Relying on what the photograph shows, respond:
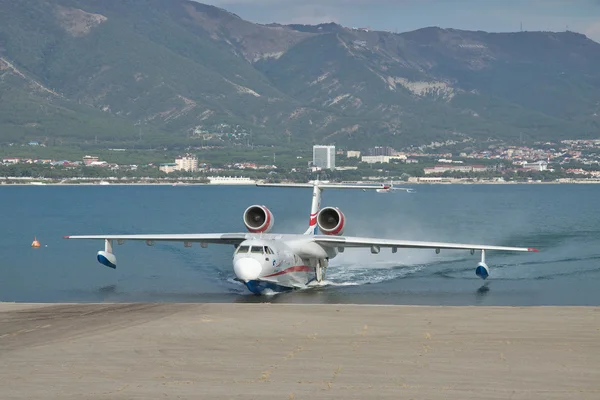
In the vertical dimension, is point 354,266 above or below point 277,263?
below

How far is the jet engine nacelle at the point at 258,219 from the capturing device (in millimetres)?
47375

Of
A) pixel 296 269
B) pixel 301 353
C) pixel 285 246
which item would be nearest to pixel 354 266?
pixel 296 269

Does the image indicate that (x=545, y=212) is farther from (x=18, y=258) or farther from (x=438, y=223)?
(x=18, y=258)

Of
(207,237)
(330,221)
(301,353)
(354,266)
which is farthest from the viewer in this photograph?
(354,266)

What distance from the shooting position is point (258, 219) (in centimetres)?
4775

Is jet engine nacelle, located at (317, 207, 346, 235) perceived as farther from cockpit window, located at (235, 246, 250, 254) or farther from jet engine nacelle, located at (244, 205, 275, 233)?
cockpit window, located at (235, 246, 250, 254)

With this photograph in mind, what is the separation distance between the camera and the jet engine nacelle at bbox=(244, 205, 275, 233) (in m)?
47.4

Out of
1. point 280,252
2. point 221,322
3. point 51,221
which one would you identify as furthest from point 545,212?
point 221,322

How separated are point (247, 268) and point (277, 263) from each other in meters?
2.21

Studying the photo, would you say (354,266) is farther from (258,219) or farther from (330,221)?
(258,219)

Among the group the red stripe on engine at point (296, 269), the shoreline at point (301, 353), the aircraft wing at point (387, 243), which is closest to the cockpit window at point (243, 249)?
the red stripe on engine at point (296, 269)

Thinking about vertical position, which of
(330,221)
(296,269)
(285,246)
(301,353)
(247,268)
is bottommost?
(296,269)

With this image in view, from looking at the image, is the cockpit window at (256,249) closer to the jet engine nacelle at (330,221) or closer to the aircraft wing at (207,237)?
the aircraft wing at (207,237)

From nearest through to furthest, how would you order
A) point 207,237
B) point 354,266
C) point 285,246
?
point 285,246 < point 207,237 < point 354,266
